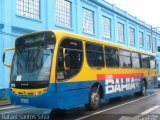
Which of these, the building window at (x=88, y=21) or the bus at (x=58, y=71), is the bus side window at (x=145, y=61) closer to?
the bus at (x=58, y=71)

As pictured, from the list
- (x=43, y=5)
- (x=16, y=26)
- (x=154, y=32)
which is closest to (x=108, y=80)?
(x=16, y=26)

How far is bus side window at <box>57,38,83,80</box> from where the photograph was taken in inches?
446

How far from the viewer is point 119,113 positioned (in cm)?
1266

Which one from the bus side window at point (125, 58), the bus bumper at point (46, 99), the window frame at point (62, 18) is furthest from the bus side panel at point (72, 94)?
the window frame at point (62, 18)

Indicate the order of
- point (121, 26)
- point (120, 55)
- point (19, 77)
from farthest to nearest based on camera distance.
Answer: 1. point (121, 26)
2. point (120, 55)
3. point (19, 77)

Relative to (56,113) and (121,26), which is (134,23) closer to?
(121,26)

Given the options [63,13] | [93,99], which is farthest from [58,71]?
[63,13]

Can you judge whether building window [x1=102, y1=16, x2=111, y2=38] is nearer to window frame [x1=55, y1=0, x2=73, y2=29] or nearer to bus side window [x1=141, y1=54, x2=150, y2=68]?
window frame [x1=55, y1=0, x2=73, y2=29]

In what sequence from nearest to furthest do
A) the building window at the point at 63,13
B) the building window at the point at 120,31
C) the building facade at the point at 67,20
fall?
the building facade at the point at 67,20, the building window at the point at 63,13, the building window at the point at 120,31

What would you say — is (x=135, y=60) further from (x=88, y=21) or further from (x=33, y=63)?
(x=88, y=21)

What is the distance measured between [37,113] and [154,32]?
48.3 meters

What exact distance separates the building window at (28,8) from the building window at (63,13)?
2773 mm

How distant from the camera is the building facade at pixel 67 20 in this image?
22.9m

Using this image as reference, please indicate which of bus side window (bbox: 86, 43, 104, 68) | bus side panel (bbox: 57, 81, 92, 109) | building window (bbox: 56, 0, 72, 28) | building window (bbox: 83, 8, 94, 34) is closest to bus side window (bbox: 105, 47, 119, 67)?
bus side window (bbox: 86, 43, 104, 68)
